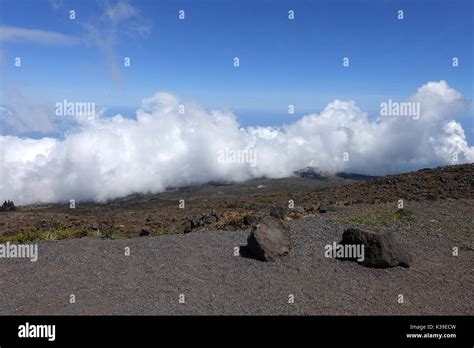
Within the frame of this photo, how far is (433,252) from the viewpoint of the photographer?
531 inches

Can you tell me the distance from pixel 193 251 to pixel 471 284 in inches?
303

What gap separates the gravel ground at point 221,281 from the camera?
374 inches

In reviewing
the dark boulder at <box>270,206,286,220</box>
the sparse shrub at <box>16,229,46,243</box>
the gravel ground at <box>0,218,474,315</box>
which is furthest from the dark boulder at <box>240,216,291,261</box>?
the sparse shrub at <box>16,229,46,243</box>

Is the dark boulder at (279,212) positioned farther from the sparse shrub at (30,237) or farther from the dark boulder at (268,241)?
the sparse shrub at (30,237)

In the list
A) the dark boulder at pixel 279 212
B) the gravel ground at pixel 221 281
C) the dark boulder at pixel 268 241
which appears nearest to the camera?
the gravel ground at pixel 221 281

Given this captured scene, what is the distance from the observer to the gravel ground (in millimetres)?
9508

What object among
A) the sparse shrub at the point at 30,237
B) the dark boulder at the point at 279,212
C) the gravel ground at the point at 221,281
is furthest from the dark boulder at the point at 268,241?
the sparse shrub at the point at 30,237

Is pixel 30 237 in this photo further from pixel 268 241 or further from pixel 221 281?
pixel 268 241

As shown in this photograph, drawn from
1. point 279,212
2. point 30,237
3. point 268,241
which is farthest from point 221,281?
point 30,237

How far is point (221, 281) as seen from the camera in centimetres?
1103
